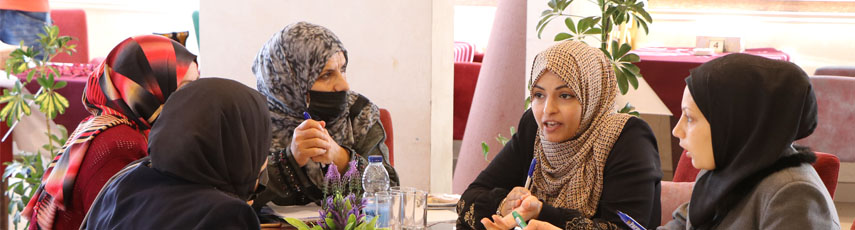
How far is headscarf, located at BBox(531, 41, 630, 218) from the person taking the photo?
2074mm

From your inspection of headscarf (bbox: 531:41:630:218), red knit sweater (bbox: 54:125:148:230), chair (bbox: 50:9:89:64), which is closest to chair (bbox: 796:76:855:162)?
headscarf (bbox: 531:41:630:218)

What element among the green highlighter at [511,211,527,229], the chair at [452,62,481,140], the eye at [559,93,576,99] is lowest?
the chair at [452,62,481,140]

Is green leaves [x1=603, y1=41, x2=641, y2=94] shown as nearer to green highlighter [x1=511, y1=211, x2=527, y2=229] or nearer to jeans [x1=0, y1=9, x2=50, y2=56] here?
green highlighter [x1=511, y1=211, x2=527, y2=229]

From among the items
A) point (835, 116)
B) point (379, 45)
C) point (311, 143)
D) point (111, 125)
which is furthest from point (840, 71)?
point (111, 125)

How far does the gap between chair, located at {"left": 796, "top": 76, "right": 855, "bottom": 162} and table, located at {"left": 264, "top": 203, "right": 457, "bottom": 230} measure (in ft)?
9.49

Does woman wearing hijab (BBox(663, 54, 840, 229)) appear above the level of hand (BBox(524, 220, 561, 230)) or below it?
above

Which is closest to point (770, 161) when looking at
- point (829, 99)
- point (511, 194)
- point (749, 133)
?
point (749, 133)

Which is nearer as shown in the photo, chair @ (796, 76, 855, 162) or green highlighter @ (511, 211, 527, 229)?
green highlighter @ (511, 211, 527, 229)

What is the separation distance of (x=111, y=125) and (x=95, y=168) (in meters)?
0.14

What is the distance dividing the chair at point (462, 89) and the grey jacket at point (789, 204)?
12.8ft

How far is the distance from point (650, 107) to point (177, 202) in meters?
2.46

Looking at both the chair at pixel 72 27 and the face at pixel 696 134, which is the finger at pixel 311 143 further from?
the chair at pixel 72 27

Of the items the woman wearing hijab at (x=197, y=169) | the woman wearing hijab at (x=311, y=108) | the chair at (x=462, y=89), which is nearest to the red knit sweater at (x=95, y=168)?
the woman wearing hijab at (x=311, y=108)

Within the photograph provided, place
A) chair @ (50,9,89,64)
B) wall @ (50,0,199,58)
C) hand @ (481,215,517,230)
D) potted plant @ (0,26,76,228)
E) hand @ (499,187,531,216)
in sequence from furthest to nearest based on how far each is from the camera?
wall @ (50,0,199,58) → chair @ (50,9,89,64) → potted plant @ (0,26,76,228) → hand @ (499,187,531,216) → hand @ (481,215,517,230)
